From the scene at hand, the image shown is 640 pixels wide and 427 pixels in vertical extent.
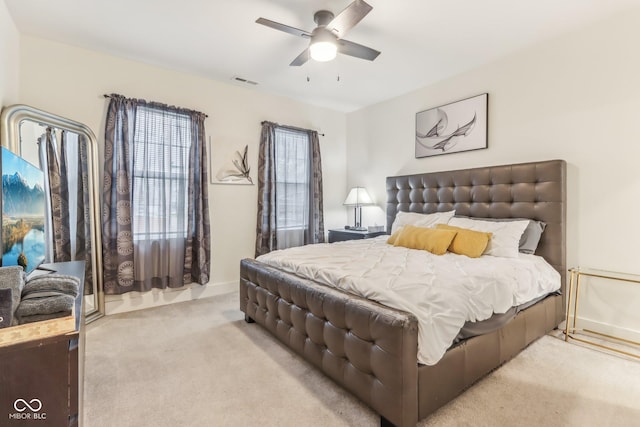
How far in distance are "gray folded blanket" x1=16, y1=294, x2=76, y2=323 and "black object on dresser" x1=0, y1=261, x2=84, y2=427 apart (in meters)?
0.14

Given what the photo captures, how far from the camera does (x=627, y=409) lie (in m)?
1.73

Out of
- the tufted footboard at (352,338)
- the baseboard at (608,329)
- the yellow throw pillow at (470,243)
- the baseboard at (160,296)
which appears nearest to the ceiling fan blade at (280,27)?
the tufted footboard at (352,338)

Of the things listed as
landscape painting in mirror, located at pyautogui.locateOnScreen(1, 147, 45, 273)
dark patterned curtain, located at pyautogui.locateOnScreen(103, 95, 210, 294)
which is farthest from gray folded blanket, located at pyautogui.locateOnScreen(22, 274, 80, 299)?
dark patterned curtain, located at pyautogui.locateOnScreen(103, 95, 210, 294)

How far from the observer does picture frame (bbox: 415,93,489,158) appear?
3.44 metres

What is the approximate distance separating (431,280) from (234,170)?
2.95 meters

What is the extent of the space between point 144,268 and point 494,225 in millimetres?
3653

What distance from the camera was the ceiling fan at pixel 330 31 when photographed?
2074 mm

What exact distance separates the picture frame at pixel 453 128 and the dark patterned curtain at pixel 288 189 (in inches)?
60.4

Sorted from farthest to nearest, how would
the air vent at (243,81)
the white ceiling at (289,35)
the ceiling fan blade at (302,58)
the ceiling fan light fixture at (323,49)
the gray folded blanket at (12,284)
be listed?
the air vent at (243,81) → the ceiling fan blade at (302,58) → the white ceiling at (289,35) → the ceiling fan light fixture at (323,49) → the gray folded blanket at (12,284)

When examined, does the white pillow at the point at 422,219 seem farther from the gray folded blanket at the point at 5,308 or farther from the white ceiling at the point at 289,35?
the gray folded blanket at the point at 5,308

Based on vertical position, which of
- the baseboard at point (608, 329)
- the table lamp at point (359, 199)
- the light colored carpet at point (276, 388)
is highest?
the table lamp at point (359, 199)

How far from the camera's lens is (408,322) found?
1.46 m

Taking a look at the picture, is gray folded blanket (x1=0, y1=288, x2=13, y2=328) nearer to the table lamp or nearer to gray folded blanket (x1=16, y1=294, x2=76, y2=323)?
gray folded blanket (x1=16, y1=294, x2=76, y2=323)

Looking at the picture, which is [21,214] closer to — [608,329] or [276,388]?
[276,388]
